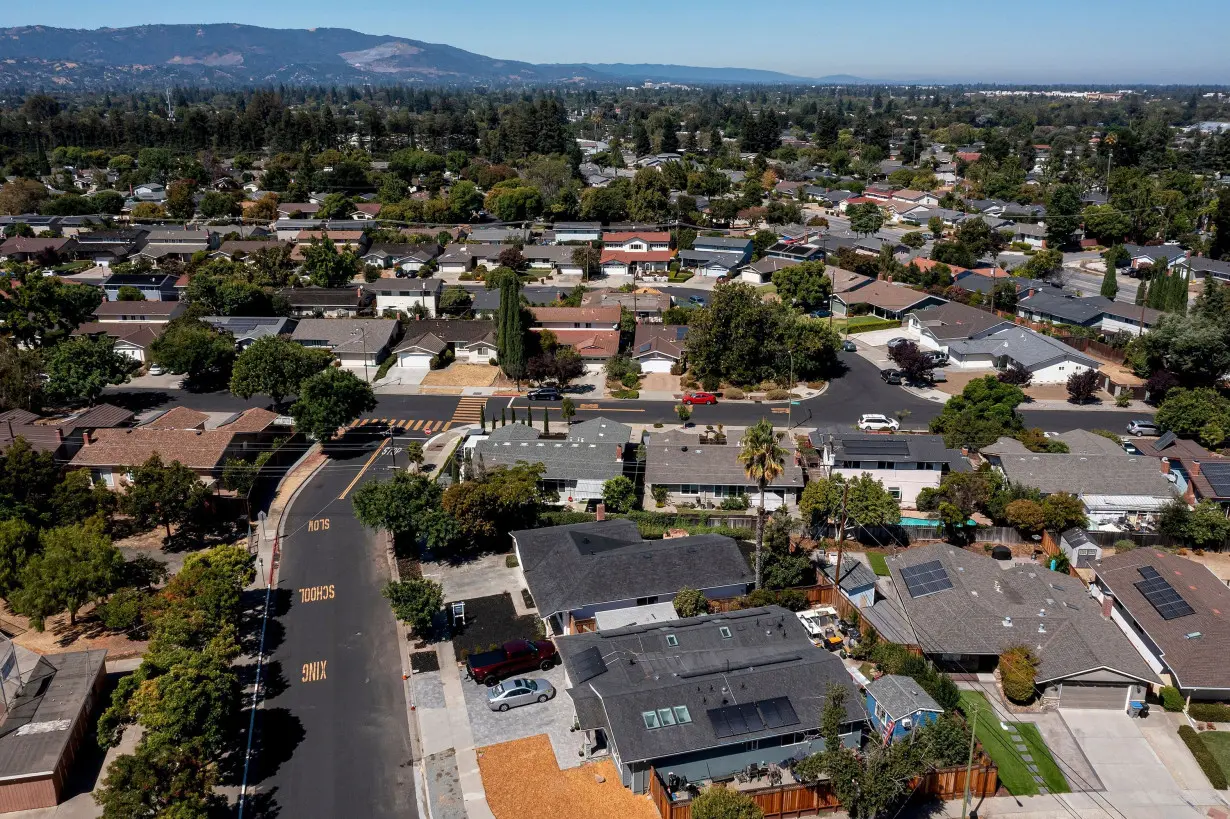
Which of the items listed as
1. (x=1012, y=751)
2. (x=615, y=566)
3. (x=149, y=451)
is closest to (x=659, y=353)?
(x=615, y=566)

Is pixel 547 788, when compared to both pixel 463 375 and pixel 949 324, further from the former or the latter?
pixel 949 324

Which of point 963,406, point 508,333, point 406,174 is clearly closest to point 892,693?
point 963,406

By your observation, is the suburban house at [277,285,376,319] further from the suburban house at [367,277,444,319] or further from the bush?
the bush

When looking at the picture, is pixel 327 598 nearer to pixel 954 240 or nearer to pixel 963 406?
pixel 963 406

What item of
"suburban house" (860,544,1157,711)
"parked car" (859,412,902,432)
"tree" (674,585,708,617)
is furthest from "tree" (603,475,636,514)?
"parked car" (859,412,902,432)

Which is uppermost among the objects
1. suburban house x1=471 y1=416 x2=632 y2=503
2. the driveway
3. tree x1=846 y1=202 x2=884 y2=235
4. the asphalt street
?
tree x1=846 y1=202 x2=884 y2=235

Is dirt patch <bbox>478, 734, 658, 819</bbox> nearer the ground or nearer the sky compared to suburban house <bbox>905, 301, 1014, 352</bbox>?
nearer the ground
